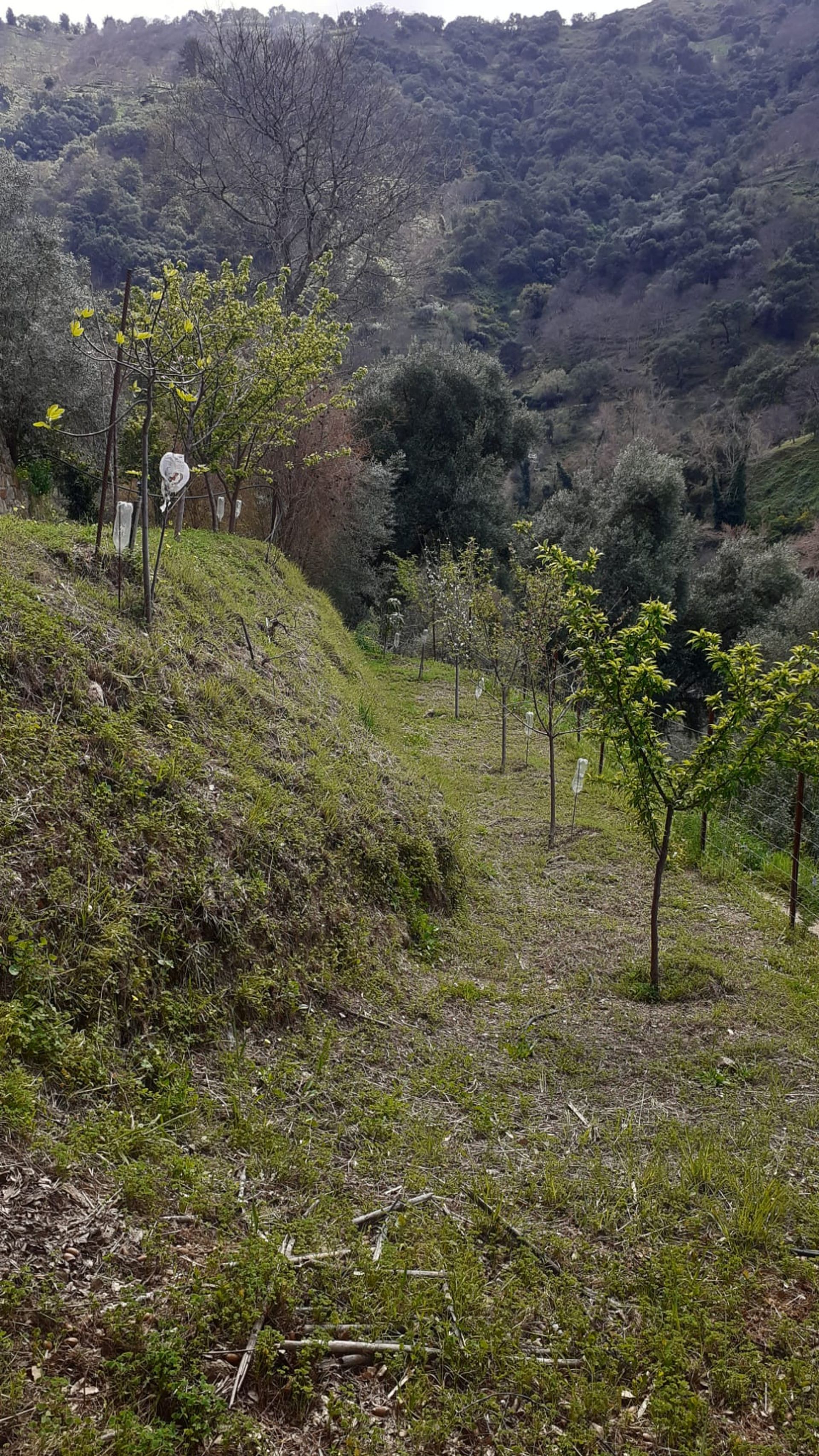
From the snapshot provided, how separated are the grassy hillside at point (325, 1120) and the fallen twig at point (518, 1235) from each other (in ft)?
0.04

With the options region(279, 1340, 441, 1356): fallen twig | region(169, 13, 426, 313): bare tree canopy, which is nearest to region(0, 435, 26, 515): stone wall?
region(279, 1340, 441, 1356): fallen twig

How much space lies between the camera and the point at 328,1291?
2.55 metres

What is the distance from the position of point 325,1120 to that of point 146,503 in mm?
4187

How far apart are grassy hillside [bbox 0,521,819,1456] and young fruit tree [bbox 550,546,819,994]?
0.89m

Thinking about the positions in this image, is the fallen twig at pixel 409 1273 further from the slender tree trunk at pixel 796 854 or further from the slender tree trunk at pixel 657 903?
the slender tree trunk at pixel 796 854

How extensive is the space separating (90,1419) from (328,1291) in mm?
839

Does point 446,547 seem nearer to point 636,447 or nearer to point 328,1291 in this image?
point 636,447

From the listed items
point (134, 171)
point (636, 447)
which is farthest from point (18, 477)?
point (134, 171)

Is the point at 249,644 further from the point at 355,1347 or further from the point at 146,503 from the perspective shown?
the point at 355,1347

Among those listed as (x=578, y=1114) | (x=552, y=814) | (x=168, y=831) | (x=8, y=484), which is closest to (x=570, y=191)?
(x=8, y=484)

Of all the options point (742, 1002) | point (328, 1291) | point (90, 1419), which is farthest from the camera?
point (742, 1002)

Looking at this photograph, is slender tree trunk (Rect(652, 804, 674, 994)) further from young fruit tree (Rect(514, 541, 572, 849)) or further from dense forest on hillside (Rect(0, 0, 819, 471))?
dense forest on hillside (Rect(0, 0, 819, 471))

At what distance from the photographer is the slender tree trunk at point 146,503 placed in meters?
5.13

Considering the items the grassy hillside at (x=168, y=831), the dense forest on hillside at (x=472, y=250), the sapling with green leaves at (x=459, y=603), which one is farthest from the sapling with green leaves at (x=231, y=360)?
the sapling with green leaves at (x=459, y=603)
